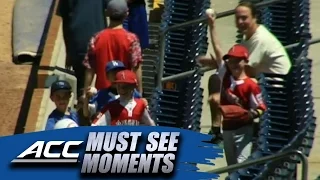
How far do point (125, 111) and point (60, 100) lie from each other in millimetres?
512

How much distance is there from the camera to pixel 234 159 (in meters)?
12.3

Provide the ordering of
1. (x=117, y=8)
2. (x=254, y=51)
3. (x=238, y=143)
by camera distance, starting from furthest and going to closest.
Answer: (x=254, y=51) < (x=117, y=8) < (x=238, y=143)

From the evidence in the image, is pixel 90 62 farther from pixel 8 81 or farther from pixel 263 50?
pixel 8 81

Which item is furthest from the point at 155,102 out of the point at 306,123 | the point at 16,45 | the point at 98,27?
the point at 16,45

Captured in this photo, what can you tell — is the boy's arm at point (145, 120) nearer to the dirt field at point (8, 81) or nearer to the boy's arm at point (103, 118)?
the boy's arm at point (103, 118)

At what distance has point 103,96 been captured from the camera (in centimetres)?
1234

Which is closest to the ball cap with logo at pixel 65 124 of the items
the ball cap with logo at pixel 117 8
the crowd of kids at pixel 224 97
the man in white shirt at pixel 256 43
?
the crowd of kids at pixel 224 97

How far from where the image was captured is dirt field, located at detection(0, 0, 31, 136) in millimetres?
14352

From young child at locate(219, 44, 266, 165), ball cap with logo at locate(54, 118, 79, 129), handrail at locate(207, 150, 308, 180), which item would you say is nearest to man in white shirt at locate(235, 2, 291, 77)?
young child at locate(219, 44, 266, 165)

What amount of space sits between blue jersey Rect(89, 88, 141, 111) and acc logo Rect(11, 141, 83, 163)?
2.79 ft

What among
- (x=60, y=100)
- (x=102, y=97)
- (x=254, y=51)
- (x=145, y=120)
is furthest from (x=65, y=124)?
(x=254, y=51)

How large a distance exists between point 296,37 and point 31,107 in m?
2.53

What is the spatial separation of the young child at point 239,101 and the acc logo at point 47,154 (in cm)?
147

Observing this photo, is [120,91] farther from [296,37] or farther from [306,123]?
[296,37]
